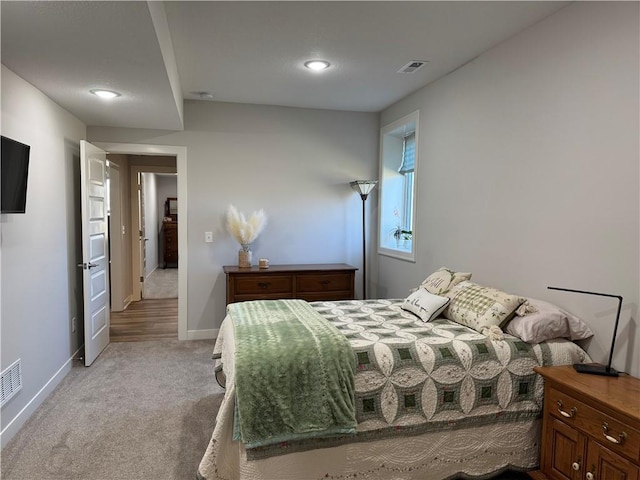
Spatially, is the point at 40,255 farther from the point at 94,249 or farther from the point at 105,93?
the point at 105,93

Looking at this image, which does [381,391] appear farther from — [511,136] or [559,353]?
[511,136]

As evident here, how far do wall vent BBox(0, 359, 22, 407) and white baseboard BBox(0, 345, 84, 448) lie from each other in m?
0.18

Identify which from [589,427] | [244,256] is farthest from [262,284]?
[589,427]

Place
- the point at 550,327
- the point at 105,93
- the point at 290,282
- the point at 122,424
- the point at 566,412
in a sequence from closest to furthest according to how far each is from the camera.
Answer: the point at 566,412 < the point at 550,327 < the point at 122,424 < the point at 105,93 < the point at 290,282

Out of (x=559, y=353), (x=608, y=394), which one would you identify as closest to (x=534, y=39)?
(x=559, y=353)

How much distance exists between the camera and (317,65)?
10.9 feet

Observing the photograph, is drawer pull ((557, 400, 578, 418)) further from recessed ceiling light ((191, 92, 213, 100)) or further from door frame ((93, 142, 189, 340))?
recessed ceiling light ((191, 92, 213, 100))

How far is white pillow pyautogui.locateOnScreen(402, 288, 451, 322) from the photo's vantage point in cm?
269

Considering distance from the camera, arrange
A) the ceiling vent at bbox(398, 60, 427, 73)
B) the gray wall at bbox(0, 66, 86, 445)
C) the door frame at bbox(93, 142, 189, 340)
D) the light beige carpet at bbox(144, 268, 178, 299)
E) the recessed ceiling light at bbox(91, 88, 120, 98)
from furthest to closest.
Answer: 1. the light beige carpet at bbox(144, 268, 178, 299)
2. the door frame at bbox(93, 142, 189, 340)
3. the ceiling vent at bbox(398, 60, 427, 73)
4. the recessed ceiling light at bbox(91, 88, 120, 98)
5. the gray wall at bbox(0, 66, 86, 445)

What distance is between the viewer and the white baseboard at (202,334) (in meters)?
4.58

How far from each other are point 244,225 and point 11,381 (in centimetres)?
236

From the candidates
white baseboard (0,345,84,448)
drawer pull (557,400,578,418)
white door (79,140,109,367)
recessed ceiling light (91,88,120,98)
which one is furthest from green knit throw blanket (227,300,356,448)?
white door (79,140,109,367)

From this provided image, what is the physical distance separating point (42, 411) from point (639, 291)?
3.66 metres

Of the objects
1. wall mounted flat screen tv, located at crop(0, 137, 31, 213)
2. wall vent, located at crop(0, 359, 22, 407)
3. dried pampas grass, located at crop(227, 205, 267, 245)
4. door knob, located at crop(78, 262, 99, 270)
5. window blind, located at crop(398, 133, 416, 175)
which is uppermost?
window blind, located at crop(398, 133, 416, 175)
